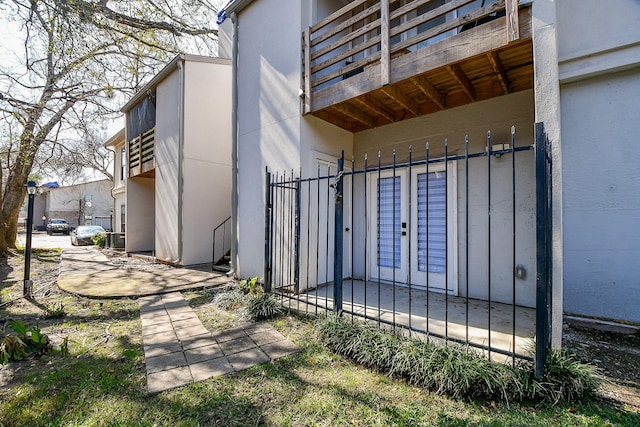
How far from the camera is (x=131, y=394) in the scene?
91.5 inches

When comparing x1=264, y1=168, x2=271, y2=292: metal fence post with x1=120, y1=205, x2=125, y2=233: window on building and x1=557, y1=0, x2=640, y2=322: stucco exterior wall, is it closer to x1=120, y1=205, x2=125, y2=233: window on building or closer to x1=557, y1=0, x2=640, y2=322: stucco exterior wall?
x1=557, y1=0, x2=640, y2=322: stucco exterior wall

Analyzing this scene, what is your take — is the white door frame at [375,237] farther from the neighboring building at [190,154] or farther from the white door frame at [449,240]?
the neighboring building at [190,154]

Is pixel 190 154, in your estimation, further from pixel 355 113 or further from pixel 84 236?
pixel 84 236

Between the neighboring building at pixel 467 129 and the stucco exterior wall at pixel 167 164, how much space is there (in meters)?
2.53

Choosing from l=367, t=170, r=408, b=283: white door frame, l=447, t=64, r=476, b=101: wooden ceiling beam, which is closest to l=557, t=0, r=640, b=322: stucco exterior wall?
l=447, t=64, r=476, b=101: wooden ceiling beam

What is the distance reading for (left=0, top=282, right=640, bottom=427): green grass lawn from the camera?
6.59 feet

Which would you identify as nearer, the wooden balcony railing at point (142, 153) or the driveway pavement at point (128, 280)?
the driveway pavement at point (128, 280)

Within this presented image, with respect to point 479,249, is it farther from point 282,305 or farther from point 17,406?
point 17,406

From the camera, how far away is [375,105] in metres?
4.86

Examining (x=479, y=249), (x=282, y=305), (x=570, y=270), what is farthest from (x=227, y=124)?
(x=570, y=270)

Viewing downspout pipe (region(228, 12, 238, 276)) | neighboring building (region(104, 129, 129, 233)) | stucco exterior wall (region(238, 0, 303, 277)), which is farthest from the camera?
neighboring building (region(104, 129, 129, 233))

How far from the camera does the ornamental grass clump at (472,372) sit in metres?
2.19

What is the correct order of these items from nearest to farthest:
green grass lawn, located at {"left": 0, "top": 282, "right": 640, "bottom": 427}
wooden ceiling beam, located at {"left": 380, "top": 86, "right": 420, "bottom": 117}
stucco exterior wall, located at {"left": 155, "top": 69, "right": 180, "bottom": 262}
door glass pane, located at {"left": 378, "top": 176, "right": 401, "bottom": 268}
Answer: green grass lawn, located at {"left": 0, "top": 282, "right": 640, "bottom": 427} → wooden ceiling beam, located at {"left": 380, "top": 86, "right": 420, "bottom": 117} → door glass pane, located at {"left": 378, "top": 176, "right": 401, "bottom": 268} → stucco exterior wall, located at {"left": 155, "top": 69, "right": 180, "bottom": 262}

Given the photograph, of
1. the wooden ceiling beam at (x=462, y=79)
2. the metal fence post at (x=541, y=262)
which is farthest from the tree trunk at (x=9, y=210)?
the metal fence post at (x=541, y=262)
